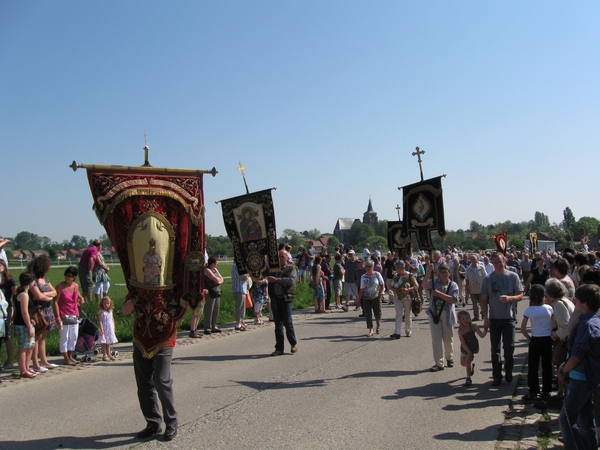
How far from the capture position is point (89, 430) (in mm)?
6426

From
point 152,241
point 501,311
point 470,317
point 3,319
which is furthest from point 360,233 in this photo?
point 152,241

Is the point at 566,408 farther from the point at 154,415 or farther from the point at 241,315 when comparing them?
the point at 241,315

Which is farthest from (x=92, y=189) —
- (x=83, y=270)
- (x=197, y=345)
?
(x=83, y=270)

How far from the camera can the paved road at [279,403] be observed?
239 inches

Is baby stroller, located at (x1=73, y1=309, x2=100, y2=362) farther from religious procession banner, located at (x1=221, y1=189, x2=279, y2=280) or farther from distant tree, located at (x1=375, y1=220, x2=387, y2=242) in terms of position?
distant tree, located at (x1=375, y1=220, x2=387, y2=242)

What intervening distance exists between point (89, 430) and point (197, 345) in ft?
19.6

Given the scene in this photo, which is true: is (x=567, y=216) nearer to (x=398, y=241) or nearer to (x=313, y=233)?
(x=313, y=233)

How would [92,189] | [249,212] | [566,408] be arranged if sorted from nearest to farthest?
[566,408]
[92,189]
[249,212]

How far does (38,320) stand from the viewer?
31.7 ft

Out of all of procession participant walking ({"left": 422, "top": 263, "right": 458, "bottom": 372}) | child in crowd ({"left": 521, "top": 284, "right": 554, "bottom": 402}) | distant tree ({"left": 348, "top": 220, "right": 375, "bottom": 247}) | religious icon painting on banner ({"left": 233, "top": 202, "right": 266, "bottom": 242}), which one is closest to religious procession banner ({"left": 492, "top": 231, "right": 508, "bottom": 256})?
procession participant walking ({"left": 422, "top": 263, "right": 458, "bottom": 372})

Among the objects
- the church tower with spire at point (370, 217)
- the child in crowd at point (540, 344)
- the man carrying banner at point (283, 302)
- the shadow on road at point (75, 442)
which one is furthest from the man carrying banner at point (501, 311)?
the church tower with spire at point (370, 217)

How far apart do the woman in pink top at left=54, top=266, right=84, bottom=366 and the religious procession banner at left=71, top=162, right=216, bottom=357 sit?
4.44 m

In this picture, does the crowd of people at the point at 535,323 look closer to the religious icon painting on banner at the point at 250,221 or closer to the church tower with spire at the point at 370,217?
the religious icon painting on banner at the point at 250,221

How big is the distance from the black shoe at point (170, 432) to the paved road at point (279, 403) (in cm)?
9
